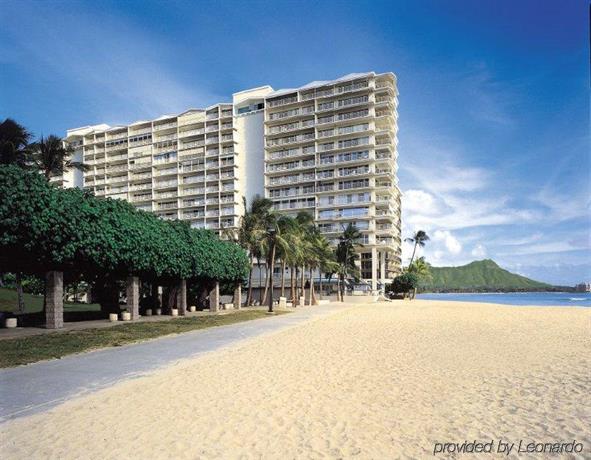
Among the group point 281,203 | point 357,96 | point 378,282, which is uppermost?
point 357,96

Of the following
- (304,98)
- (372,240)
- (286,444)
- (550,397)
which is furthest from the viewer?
(304,98)

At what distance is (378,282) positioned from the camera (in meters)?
→ 84.6

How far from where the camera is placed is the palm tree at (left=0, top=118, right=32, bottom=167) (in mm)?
33312

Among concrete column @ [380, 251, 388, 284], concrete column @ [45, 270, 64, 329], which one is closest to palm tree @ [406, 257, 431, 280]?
concrete column @ [380, 251, 388, 284]

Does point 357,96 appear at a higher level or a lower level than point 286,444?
higher

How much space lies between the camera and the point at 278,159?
302ft

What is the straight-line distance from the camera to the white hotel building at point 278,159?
277ft

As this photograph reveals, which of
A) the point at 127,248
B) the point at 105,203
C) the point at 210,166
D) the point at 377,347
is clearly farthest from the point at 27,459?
the point at 210,166

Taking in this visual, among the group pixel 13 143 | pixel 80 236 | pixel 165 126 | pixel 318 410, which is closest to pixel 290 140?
pixel 165 126

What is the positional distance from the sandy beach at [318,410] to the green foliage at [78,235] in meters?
10.6

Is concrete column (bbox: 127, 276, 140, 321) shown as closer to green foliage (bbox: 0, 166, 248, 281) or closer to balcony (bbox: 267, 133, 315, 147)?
green foliage (bbox: 0, 166, 248, 281)

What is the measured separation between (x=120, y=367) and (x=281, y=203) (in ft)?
264

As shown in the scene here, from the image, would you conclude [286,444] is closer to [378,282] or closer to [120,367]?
[120,367]

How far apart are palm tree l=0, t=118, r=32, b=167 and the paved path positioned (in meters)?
25.1
